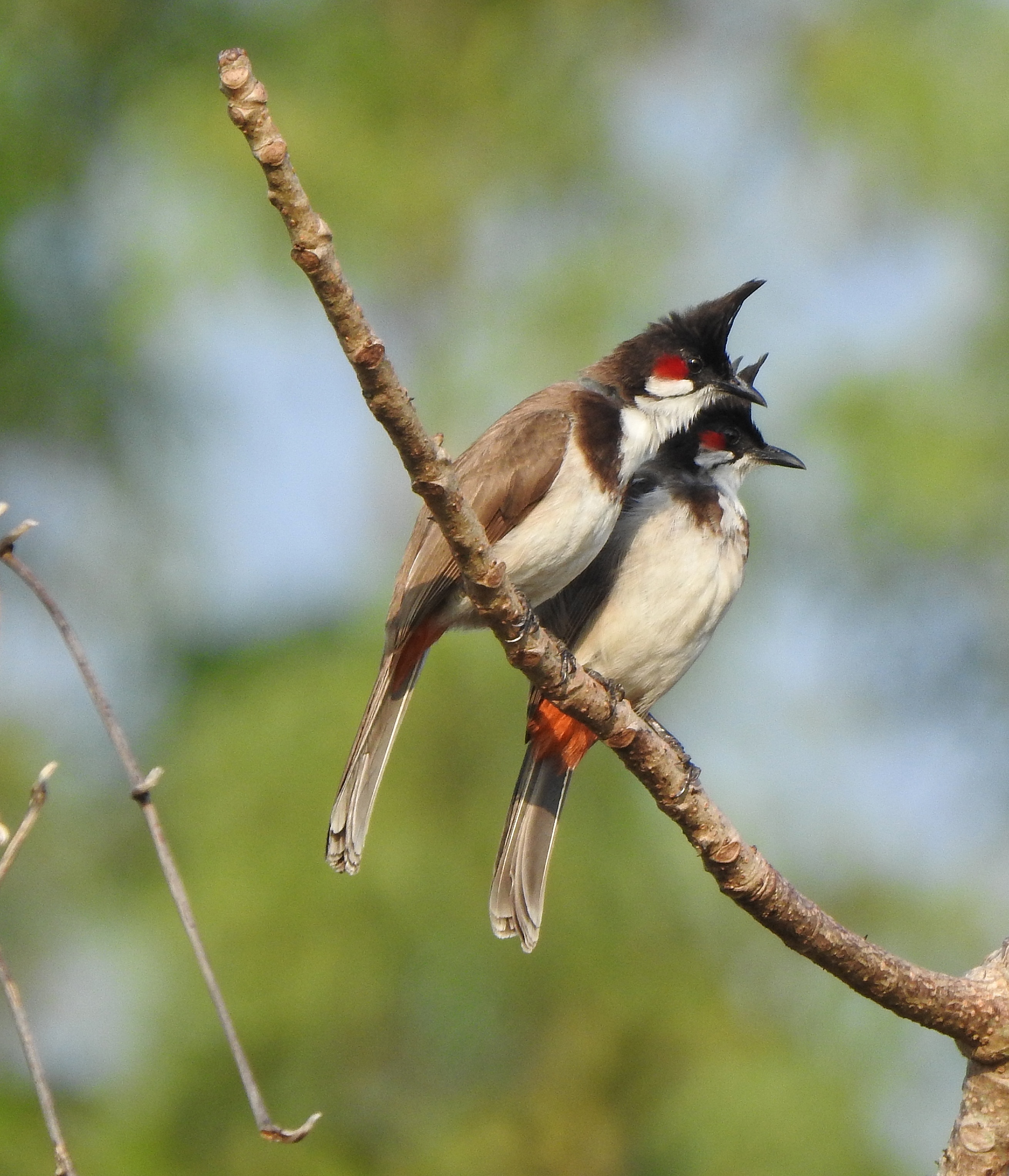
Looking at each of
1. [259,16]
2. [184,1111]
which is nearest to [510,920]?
[184,1111]

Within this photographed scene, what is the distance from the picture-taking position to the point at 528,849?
3.83 meters

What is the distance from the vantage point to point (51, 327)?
7691 millimetres

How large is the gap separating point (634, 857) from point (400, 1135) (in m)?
1.46

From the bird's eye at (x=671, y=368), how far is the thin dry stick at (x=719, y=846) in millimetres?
1156

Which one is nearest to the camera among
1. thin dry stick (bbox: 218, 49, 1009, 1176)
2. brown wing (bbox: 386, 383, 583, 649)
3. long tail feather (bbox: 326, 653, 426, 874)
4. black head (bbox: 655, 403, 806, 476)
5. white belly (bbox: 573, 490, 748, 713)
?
thin dry stick (bbox: 218, 49, 1009, 1176)

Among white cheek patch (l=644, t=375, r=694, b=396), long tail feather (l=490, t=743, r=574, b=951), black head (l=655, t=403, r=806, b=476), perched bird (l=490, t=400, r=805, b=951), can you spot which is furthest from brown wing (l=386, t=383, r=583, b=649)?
long tail feather (l=490, t=743, r=574, b=951)

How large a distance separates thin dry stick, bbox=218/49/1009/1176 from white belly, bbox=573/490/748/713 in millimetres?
920

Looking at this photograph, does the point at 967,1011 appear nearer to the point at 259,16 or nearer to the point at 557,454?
the point at 557,454

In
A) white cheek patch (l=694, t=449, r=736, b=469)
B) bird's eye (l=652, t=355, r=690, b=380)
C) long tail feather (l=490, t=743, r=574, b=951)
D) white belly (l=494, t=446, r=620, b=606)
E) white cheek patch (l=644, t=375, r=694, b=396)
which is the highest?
white cheek patch (l=694, t=449, r=736, b=469)

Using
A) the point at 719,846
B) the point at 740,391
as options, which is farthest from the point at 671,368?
the point at 719,846

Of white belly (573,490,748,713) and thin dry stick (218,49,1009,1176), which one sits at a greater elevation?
white belly (573,490,748,713)

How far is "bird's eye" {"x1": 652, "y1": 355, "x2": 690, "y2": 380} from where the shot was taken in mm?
3791

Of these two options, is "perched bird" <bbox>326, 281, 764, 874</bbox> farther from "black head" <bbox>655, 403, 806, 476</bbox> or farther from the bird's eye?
"black head" <bbox>655, 403, 806, 476</bbox>

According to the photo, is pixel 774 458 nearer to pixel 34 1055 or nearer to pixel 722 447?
pixel 722 447
